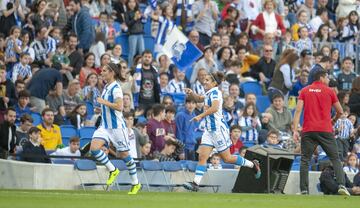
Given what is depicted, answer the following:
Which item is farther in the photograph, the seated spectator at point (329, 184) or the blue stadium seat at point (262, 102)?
the blue stadium seat at point (262, 102)

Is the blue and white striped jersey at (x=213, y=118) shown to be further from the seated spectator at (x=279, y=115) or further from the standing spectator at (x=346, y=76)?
the standing spectator at (x=346, y=76)

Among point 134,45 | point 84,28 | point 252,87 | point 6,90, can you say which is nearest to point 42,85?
point 6,90

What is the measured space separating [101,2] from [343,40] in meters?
6.55

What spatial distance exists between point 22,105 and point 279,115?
221 inches

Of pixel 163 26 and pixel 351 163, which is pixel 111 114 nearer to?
pixel 351 163

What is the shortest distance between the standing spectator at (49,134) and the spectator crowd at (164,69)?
0.02m

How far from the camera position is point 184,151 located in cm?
2461

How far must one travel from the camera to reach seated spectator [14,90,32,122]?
2409 centimetres

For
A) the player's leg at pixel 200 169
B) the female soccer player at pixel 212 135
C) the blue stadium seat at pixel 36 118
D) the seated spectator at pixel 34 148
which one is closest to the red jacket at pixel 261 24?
the blue stadium seat at pixel 36 118

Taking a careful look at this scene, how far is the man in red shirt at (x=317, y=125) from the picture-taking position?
2089 cm

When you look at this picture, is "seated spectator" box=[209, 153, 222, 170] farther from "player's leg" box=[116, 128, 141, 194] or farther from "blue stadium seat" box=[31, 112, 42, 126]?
"player's leg" box=[116, 128, 141, 194]

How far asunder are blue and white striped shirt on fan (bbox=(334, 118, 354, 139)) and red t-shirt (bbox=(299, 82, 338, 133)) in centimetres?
467

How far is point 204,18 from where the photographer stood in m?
30.1

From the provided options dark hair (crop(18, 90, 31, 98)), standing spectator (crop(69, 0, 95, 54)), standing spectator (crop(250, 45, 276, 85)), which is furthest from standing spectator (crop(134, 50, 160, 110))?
standing spectator (crop(250, 45, 276, 85))
